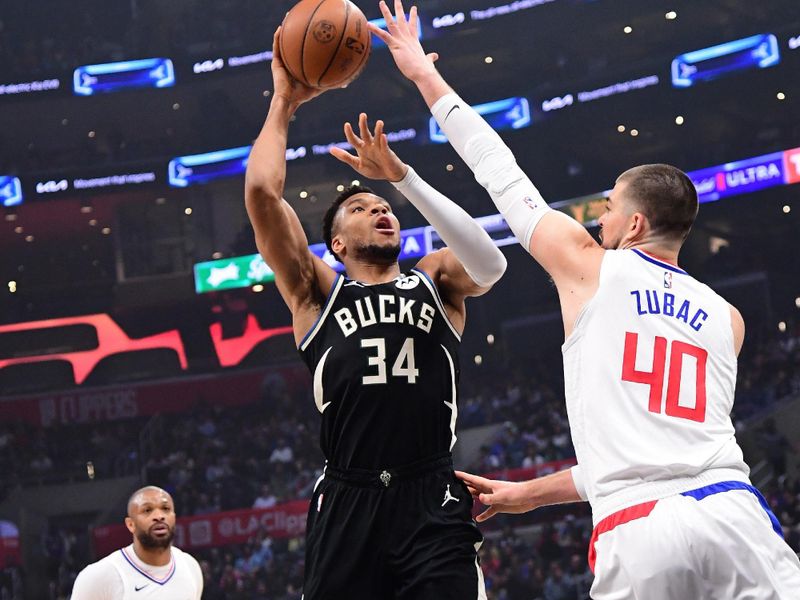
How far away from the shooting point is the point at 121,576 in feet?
21.5

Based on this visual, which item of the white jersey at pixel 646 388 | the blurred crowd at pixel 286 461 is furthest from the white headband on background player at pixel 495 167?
the blurred crowd at pixel 286 461

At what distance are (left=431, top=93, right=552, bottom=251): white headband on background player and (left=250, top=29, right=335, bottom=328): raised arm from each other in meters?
0.75

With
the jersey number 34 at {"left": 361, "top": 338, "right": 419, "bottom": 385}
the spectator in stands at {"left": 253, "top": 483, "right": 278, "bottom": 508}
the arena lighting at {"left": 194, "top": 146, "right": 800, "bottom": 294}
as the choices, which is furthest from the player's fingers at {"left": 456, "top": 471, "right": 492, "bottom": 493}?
the arena lighting at {"left": 194, "top": 146, "right": 800, "bottom": 294}

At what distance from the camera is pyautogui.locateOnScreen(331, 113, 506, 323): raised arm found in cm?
376

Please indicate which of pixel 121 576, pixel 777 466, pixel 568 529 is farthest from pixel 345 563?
pixel 777 466

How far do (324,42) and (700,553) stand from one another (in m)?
2.58

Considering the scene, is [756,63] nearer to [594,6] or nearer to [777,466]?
[594,6]

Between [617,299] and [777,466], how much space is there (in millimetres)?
17169

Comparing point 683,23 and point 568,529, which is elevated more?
point 683,23

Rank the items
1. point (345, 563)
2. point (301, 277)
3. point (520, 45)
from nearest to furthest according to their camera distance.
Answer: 1. point (345, 563)
2. point (301, 277)
3. point (520, 45)

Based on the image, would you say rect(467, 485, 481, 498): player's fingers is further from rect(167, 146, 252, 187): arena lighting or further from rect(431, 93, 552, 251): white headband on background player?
rect(167, 146, 252, 187): arena lighting

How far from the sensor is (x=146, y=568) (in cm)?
670

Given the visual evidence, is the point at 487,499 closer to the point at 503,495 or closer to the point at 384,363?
the point at 503,495

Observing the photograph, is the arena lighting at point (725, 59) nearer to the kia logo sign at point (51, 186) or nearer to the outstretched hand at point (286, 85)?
the kia logo sign at point (51, 186)
